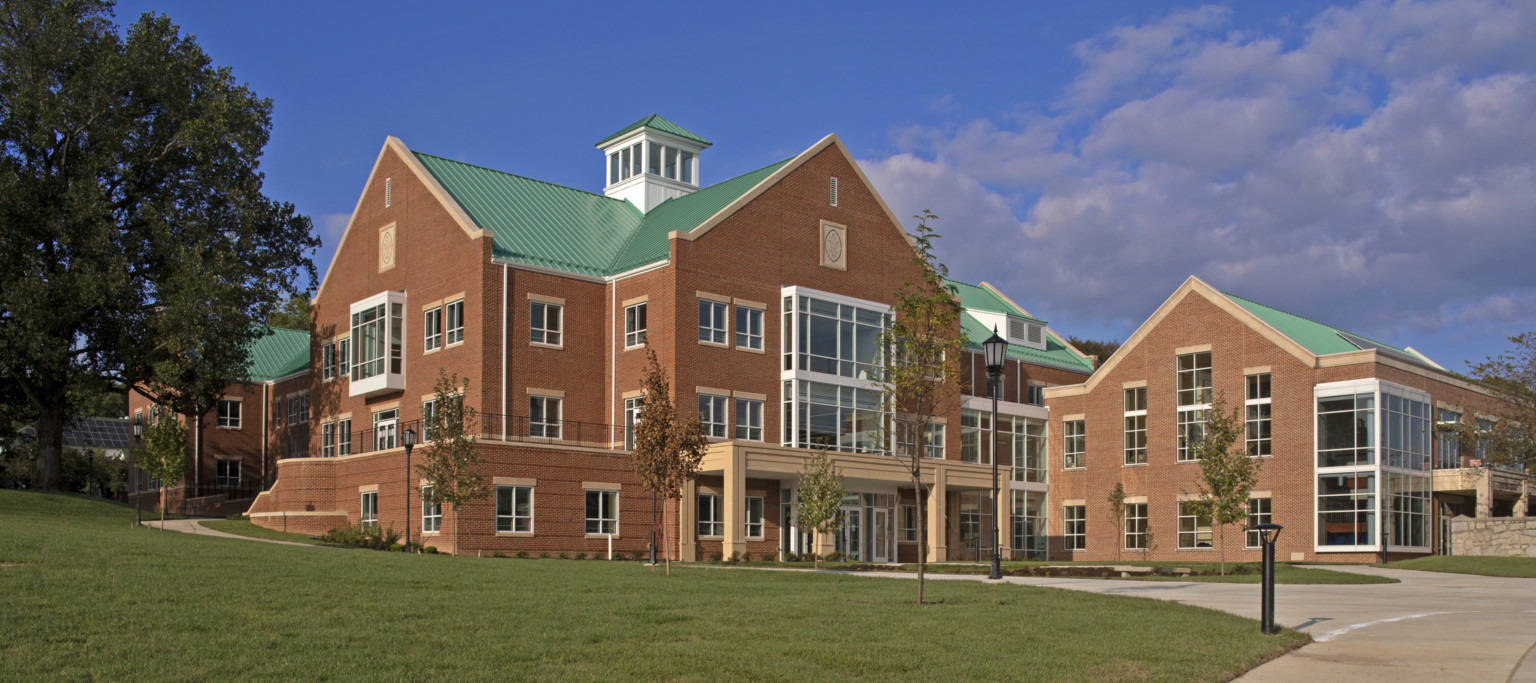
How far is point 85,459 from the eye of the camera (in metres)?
74.3

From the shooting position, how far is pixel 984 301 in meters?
63.0

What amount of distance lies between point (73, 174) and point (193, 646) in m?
40.0

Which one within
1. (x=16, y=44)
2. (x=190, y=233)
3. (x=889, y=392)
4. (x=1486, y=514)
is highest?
(x=16, y=44)

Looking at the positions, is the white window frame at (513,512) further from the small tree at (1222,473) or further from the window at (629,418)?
the small tree at (1222,473)

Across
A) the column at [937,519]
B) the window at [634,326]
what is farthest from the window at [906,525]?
the window at [634,326]

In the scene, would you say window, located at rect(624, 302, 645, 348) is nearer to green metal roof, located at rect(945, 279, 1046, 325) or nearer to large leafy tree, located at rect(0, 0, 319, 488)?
large leafy tree, located at rect(0, 0, 319, 488)

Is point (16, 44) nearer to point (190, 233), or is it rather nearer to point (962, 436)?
point (190, 233)

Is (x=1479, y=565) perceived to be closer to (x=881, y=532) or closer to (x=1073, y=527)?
(x=1073, y=527)

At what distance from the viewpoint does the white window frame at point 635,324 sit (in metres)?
43.2

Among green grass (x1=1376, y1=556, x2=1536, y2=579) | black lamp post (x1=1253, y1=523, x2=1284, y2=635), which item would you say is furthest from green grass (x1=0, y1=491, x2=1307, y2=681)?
green grass (x1=1376, y1=556, x2=1536, y2=579)

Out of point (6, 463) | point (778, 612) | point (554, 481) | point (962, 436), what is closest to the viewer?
point (778, 612)

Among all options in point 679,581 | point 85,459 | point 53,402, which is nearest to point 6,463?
point 85,459

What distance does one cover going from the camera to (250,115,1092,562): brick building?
40469 millimetres

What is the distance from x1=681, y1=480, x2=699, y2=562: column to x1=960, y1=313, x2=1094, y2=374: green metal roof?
61.4ft
